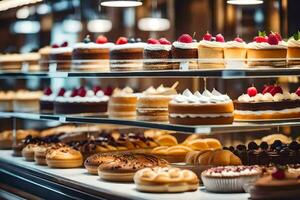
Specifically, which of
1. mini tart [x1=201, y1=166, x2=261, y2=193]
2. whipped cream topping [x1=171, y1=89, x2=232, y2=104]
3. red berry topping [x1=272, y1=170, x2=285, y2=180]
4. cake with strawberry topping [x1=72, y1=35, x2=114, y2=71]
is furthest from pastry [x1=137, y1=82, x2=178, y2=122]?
red berry topping [x1=272, y1=170, x2=285, y2=180]

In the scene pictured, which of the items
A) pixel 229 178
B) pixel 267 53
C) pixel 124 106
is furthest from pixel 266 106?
pixel 124 106

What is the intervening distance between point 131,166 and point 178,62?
0.89 m

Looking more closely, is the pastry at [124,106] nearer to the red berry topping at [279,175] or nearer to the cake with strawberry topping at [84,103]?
the cake with strawberry topping at [84,103]

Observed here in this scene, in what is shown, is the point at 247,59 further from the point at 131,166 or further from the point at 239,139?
the point at 239,139

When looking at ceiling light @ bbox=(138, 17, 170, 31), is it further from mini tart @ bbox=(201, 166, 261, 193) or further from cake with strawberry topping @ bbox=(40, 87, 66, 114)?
mini tart @ bbox=(201, 166, 261, 193)

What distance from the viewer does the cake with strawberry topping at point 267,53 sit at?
550 centimetres

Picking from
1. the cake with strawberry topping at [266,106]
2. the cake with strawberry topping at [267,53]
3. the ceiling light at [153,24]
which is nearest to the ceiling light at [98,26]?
the ceiling light at [153,24]

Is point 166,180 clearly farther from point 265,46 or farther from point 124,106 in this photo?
point 124,106

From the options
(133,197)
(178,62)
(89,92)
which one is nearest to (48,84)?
(89,92)

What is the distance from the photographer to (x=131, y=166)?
571 centimetres

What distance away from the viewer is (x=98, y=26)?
9.71 m

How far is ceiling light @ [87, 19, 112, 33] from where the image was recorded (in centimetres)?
967

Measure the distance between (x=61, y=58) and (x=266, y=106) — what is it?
8.85 ft

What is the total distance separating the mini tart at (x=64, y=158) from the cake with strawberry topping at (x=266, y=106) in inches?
65.4
